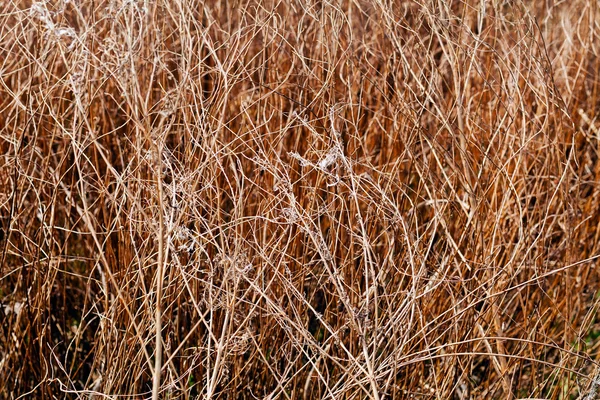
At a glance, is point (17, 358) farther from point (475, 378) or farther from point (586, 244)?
point (586, 244)

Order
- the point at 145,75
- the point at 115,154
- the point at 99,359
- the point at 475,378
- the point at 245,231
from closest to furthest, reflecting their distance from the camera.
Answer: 1. the point at 99,359
2. the point at 245,231
3. the point at 145,75
4. the point at 475,378
5. the point at 115,154

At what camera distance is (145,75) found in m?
1.64

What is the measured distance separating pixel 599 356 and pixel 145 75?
126 cm

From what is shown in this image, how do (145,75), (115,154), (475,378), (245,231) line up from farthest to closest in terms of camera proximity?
(115,154), (475,378), (145,75), (245,231)

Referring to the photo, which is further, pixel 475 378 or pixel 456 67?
pixel 475 378

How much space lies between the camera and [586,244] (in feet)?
6.04

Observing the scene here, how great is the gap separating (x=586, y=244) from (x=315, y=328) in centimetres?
73

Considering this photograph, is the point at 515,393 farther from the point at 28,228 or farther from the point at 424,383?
the point at 28,228

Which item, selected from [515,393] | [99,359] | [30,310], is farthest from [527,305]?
[30,310]

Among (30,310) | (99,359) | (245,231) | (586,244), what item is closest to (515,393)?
(586,244)

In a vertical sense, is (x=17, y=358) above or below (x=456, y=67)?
below

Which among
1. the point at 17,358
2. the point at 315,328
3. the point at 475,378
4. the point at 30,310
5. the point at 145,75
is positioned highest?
the point at 145,75

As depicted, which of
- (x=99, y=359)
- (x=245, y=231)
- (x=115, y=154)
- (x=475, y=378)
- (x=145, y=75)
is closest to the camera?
(x=99, y=359)

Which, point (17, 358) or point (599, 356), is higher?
point (17, 358)
